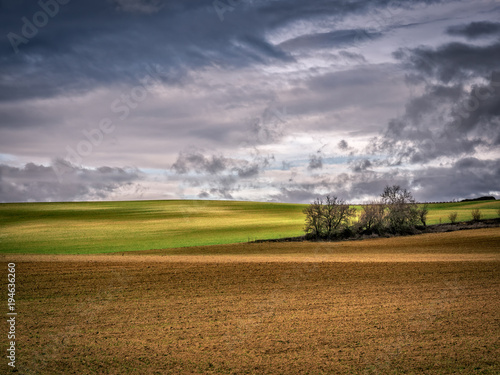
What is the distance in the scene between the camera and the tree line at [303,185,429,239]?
46625 mm

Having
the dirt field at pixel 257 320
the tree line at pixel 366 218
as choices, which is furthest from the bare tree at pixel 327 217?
the dirt field at pixel 257 320

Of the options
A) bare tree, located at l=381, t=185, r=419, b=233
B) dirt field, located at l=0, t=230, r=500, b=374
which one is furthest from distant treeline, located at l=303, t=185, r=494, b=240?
dirt field, located at l=0, t=230, r=500, b=374

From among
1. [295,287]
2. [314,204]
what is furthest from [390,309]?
[314,204]

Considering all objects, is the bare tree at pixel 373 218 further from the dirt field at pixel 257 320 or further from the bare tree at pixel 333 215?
the dirt field at pixel 257 320

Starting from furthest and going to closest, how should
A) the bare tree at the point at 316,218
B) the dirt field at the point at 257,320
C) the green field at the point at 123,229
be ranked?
the bare tree at the point at 316,218 < the green field at the point at 123,229 < the dirt field at the point at 257,320

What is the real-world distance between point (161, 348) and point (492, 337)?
9420 millimetres

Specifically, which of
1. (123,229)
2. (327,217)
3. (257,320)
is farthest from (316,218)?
(257,320)

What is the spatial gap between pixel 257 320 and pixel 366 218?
39.7m

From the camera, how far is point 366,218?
4981cm

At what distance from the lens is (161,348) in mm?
10484

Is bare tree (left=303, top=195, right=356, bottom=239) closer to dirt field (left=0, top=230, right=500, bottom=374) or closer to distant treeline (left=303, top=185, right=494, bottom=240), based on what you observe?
distant treeline (left=303, top=185, right=494, bottom=240)

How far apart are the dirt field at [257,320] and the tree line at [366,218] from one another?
2356cm

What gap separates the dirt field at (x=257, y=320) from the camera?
9484mm

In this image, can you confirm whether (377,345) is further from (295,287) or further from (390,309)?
(295,287)
